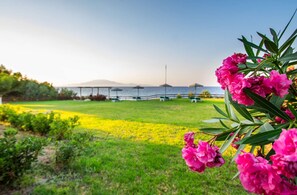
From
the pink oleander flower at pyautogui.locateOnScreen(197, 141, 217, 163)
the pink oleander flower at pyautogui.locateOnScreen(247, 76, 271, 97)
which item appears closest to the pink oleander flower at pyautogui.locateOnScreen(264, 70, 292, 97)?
the pink oleander flower at pyautogui.locateOnScreen(247, 76, 271, 97)

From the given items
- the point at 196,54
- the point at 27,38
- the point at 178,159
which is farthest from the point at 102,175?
the point at 196,54

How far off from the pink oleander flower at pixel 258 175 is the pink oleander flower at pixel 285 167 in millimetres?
23

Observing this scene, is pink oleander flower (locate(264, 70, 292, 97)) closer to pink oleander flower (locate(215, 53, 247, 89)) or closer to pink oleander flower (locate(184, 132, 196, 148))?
pink oleander flower (locate(215, 53, 247, 89))

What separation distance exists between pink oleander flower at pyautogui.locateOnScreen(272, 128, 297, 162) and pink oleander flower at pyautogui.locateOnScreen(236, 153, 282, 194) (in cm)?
5

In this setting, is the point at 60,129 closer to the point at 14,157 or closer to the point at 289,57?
the point at 14,157

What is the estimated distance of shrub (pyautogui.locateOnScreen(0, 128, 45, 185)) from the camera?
2131 millimetres

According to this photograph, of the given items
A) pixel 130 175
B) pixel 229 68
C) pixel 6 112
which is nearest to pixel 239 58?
pixel 229 68

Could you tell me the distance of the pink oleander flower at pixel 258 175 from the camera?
1.53 ft

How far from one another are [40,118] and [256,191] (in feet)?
18.2

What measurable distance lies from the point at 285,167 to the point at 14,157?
275 centimetres

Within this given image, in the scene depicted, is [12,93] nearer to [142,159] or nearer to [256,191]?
[142,159]

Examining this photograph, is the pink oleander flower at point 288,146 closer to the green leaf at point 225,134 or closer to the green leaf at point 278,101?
the green leaf at point 278,101

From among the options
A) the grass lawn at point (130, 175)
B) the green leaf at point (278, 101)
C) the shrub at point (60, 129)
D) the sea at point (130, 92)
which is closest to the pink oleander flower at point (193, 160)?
the green leaf at point (278, 101)

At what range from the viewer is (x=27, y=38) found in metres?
10.7
